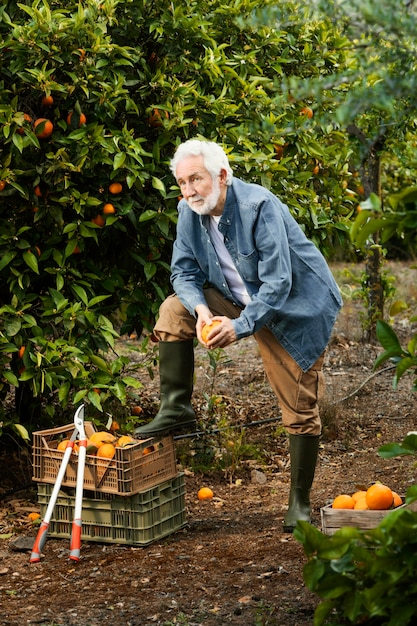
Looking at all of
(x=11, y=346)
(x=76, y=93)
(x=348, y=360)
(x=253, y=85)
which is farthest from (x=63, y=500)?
(x=348, y=360)

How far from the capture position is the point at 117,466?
4.05 m

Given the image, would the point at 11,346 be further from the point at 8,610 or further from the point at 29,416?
the point at 8,610

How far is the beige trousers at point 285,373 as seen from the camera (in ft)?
13.6

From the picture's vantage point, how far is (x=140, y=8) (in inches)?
187

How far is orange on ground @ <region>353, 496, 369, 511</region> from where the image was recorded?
350 cm

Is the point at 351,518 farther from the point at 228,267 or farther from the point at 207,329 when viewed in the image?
the point at 228,267

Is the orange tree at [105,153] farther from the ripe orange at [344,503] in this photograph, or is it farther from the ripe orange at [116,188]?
the ripe orange at [344,503]

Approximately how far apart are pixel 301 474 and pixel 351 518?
794 mm

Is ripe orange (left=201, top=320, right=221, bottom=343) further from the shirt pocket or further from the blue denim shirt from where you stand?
the shirt pocket

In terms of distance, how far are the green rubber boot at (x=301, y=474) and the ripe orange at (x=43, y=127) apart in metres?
1.75

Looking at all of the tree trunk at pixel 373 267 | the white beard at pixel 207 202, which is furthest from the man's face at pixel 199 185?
the tree trunk at pixel 373 267

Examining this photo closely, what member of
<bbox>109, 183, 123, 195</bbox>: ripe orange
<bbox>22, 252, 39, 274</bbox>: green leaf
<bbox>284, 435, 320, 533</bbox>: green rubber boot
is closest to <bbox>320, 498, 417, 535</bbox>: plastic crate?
<bbox>284, 435, 320, 533</bbox>: green rubber boot

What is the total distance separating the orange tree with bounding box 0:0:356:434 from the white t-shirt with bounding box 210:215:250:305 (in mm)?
481

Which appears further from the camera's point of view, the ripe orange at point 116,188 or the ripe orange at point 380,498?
the ripe orange at point 116,188
